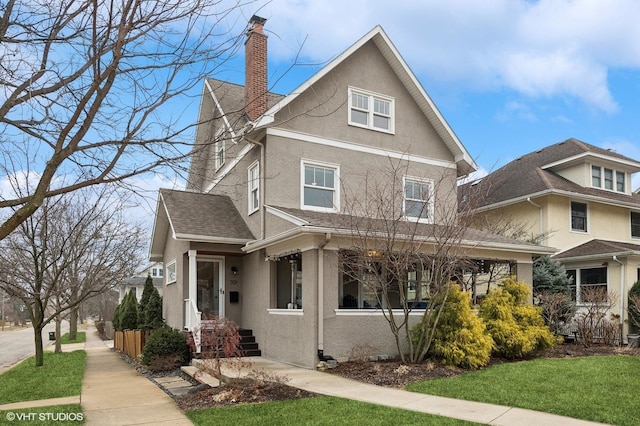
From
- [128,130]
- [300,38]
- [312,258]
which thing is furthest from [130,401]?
[300,38]

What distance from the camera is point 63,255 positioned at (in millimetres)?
17516

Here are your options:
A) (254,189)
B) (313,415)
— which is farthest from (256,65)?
(313,415)

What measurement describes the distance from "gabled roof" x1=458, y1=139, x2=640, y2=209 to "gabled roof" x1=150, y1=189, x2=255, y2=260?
416 inches

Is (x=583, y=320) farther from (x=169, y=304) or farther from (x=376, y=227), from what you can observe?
(x=169, y=304)

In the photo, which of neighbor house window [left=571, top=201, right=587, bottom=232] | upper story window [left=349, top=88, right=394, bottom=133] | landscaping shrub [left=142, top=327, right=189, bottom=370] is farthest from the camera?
neighbor house window [left=571, top=201, right=587, bottom=232]

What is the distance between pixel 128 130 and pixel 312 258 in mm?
7317

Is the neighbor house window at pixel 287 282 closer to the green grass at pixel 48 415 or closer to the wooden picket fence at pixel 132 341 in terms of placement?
the wooden picket fence at pixel 132 341

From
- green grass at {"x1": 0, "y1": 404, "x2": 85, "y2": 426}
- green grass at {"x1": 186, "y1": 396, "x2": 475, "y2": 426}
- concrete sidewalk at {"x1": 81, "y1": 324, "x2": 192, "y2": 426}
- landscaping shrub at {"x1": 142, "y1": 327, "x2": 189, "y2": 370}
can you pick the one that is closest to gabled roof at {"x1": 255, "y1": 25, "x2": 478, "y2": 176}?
landscaping shrub at {"x1": 142, "y1": 327, "x2": 189, "y2": 370}

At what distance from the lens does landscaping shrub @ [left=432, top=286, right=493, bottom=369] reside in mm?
11133

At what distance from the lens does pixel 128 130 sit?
→ 520cm

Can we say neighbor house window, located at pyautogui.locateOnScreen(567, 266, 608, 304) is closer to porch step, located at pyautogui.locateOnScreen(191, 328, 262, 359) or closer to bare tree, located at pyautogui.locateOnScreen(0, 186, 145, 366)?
porch step, located at pyautogui.locateOnScreen(191, 328, 262, 359)

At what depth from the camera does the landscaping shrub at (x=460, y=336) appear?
11133mm

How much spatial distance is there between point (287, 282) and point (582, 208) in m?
13.8

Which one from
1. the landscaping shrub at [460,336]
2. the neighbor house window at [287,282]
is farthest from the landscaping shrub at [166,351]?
the landscaping shrub at [460,336]
